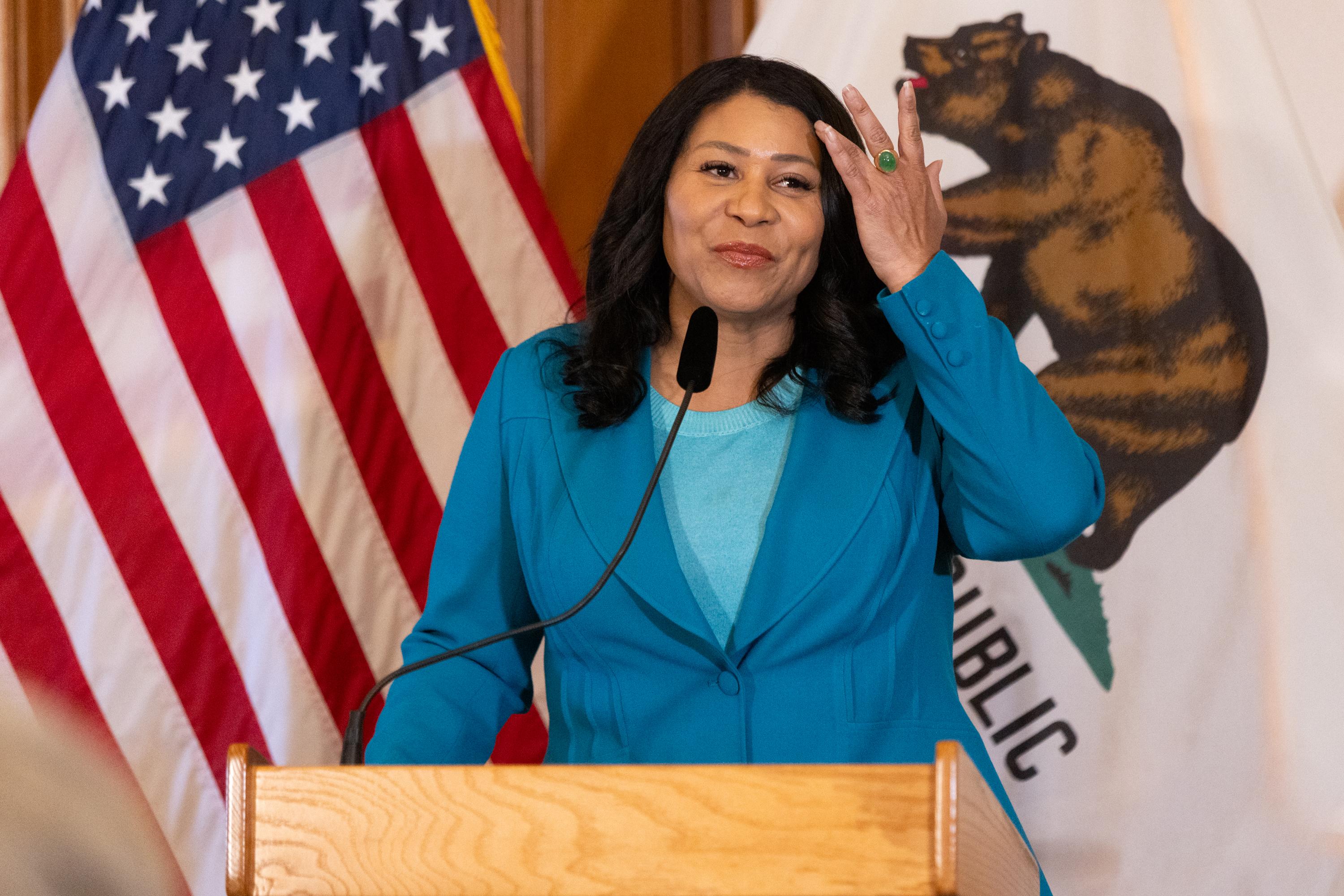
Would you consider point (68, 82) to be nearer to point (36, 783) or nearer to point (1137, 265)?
point (1137, 265)

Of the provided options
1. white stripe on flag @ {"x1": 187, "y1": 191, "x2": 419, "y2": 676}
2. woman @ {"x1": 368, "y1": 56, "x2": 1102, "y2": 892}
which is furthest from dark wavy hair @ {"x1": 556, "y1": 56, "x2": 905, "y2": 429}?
white stripe on flag @ {"x1": 187, "y1": 191, "x2": 419, "y2": 676}

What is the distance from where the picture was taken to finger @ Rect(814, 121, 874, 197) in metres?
1.38

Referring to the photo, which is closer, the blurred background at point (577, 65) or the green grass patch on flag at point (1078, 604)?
the green grass patch on flag at point (1078, 604)

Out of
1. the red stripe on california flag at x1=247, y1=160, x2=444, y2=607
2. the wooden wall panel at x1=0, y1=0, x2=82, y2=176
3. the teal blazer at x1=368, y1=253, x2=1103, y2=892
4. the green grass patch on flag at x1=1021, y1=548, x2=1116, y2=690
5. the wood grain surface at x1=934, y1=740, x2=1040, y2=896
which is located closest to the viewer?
the wood grain surface at x1=934, y1=740, x2=1040, y2=896

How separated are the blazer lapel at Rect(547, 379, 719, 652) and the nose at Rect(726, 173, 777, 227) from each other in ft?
0.81

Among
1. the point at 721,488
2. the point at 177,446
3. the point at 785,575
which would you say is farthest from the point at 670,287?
the point at 177,446

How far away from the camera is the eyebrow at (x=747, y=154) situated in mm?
1584

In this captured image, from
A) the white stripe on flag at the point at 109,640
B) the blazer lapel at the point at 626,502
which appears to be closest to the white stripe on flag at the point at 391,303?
the white stripe on flag at the point at 109,640

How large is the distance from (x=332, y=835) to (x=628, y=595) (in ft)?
1.74

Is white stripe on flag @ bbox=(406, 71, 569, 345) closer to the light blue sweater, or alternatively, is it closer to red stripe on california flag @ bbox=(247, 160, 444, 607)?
red stripe on california flag @ bbox=(247, 160, 444, 607)

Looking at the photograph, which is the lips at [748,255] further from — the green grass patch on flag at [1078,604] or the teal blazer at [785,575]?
the green grass patch on flag at [1078,604]

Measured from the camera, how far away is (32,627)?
90.4 inches

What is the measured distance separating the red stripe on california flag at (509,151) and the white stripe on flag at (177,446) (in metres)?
0.68

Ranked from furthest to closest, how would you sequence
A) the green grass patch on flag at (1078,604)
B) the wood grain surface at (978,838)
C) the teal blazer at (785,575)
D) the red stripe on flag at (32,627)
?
the red stripe on flag at (32,627), the green grass patch on flag at (1078,604), the teal blazer at (785,575), the wood grain surface at (978,838)
